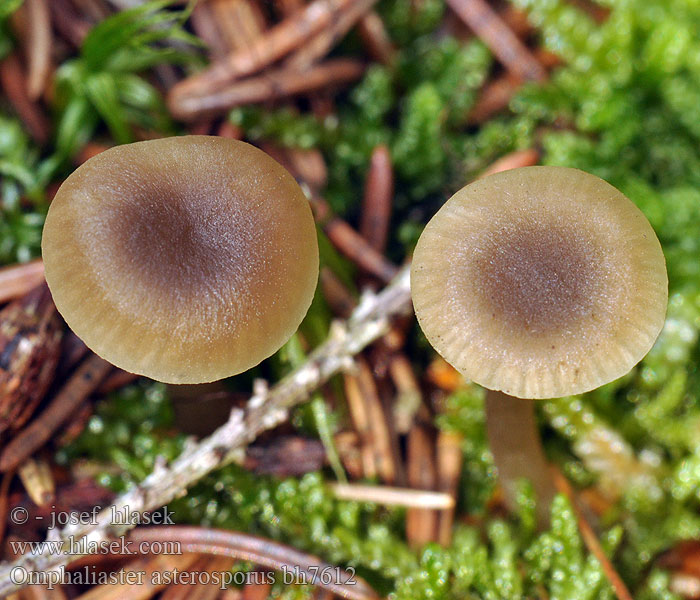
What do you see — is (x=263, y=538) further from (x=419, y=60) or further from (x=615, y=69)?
(x=615, y=69)

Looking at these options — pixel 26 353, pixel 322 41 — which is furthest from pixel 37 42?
pixel 26 353

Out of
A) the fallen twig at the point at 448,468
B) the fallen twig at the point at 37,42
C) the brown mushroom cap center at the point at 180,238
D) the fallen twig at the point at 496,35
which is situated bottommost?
the fallen twig at the point at 448,468

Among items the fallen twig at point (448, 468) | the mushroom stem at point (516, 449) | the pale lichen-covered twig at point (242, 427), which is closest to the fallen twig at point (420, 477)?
the fallen twig at point (448, 468)

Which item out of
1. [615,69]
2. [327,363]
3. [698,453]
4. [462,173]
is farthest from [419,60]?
[698,453]

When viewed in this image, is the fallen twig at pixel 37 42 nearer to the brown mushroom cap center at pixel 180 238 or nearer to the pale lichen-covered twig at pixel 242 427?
the brown mushroom cap center at pixel 180 238

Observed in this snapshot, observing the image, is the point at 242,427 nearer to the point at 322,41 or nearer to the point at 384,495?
the point at 384,495

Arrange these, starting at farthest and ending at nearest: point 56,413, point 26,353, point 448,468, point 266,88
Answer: point 266,88
point 448,468
point 56,413
point 26,353

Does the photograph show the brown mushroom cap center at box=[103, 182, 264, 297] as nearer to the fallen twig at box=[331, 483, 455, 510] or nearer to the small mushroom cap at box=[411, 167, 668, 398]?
the small mushroom cap at box=[411, 167, 668, 398]

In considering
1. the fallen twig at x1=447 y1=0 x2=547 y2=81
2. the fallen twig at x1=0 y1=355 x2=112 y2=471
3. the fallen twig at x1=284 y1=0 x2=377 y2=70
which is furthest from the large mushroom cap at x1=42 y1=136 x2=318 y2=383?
the fallen twig at x1=447 y1=0 x2=547 y2=81
